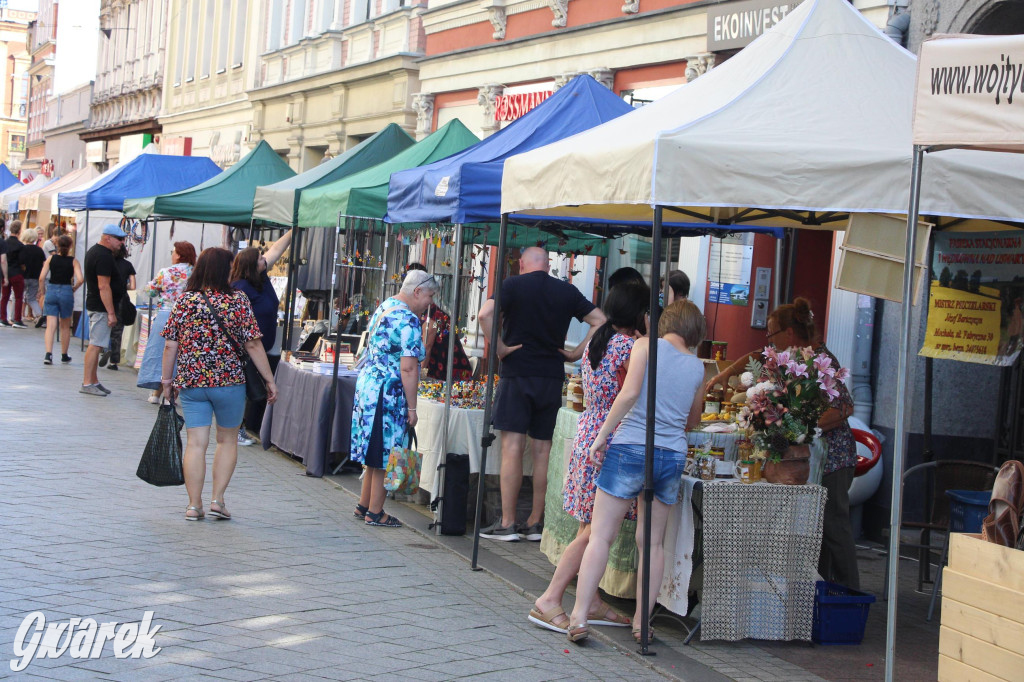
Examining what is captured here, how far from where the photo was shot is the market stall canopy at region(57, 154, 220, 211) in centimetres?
1983

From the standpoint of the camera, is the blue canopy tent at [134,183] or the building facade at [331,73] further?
the building facade at [331,73]

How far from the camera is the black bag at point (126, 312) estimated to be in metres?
16.2

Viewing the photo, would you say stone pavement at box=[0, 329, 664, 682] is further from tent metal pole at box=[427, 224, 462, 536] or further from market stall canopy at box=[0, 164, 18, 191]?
market stall canopy at box=[0, 164, 18, 191]

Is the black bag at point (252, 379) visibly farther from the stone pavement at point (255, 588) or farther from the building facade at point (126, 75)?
the building facade at point (126, 75)

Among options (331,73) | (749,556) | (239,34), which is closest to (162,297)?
(749,556)

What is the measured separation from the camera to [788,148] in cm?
562

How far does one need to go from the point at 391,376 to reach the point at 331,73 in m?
16.0

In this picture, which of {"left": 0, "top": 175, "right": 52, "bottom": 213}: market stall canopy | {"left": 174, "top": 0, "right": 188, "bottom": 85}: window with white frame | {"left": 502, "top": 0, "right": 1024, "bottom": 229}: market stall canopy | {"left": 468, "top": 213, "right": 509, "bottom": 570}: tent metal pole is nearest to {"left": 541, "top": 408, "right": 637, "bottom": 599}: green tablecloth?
{"left": 468, "top": 213, "right": 509, "bottom": 570}: tent metal pole

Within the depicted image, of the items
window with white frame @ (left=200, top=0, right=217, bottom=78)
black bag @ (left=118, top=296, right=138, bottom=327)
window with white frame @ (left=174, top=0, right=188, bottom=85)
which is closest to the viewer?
black bag @ (left=118, top=296, right=138, bottom=327)

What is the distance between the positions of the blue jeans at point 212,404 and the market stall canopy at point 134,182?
12.6 m

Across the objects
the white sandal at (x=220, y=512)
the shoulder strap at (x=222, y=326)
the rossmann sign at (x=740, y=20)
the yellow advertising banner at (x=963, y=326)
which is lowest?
the white sandal at (x=220, y=512)

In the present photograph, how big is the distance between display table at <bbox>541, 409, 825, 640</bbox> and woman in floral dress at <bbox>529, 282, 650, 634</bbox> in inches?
13.5

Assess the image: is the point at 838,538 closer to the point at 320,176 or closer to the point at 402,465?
the point at 402,465

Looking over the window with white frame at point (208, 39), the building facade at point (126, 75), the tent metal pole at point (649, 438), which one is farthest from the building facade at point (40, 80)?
the tent metal pole at point (649, 438)
